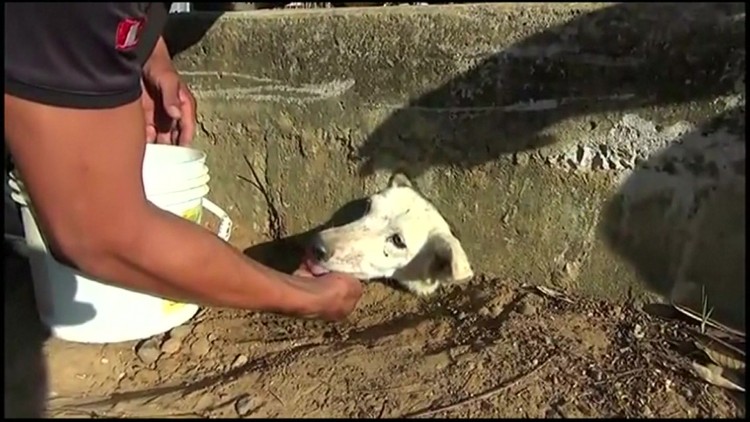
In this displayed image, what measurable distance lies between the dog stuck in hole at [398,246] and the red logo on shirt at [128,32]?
865 mm

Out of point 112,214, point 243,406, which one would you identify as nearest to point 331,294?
point 243,406

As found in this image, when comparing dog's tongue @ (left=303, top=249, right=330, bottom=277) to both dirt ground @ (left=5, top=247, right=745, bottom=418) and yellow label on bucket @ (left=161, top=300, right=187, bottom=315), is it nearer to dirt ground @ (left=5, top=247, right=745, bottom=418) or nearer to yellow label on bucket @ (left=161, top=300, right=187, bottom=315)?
dirt ground @ (left=5, top=247, right=745, bottom=418)

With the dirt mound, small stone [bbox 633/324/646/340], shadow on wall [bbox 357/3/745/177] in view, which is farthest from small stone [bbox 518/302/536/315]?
shadow on wall [bbox 357/3/745/177]

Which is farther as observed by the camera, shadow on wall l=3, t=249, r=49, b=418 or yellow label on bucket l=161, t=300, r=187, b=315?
yellow label on bucket l=161, t=300, r=187, b=315

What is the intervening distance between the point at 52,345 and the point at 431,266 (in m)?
0.93

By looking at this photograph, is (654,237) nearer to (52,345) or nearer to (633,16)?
(633,16)

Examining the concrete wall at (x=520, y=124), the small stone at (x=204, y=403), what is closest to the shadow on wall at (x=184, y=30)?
the concrete wall at (x=520, y=124)

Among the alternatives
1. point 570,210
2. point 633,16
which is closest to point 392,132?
point 570,210

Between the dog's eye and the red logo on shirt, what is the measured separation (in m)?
1.00

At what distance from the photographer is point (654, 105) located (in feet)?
5.96

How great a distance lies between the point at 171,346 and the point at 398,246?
2.16ft

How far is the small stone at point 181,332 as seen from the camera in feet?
6.25

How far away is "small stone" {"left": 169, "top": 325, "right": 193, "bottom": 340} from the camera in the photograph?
191 centimetres

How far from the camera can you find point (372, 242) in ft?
7.04
